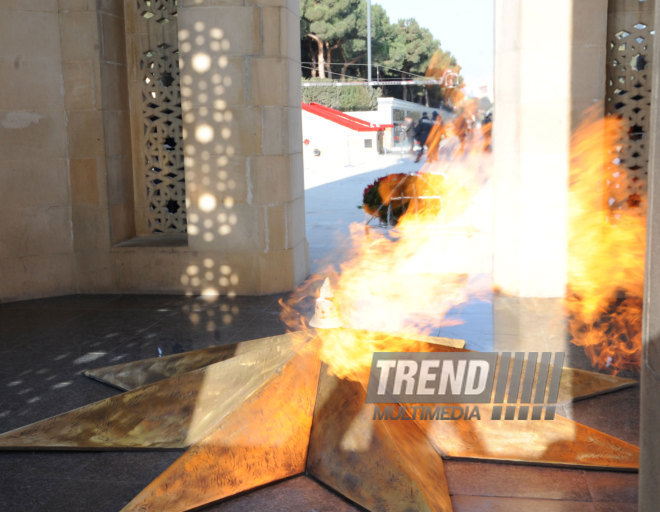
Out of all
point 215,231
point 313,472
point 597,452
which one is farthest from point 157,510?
point 215,231

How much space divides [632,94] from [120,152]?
208 inches

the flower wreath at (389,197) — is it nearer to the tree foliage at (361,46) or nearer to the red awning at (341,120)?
the red awning at (341,120)

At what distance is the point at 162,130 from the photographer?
27.6 ft

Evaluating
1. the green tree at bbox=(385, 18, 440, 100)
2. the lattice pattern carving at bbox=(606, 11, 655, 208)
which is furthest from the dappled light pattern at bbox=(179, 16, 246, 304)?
the green tree at bbox=(385, 18, 440, 100)

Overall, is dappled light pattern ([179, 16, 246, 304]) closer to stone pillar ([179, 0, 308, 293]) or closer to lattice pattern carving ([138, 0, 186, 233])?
stone pillar ([179, 0, 308, 293])

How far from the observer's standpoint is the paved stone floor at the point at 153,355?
11.6ft

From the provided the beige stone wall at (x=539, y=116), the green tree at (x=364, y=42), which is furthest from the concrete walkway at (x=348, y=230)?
the green tree at (x=364, y=42)

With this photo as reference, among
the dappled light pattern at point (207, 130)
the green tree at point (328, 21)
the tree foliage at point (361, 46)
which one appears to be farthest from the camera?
the tree foliage at point (361, 46)

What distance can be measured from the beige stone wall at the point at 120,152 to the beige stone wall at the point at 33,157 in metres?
0.01

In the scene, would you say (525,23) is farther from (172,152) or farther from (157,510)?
(157,510)

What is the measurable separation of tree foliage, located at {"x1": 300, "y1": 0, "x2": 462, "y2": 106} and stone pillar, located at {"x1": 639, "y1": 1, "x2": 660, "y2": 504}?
Answer: 40.3 m

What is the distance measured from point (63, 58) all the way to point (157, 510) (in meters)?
5.84

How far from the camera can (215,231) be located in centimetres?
787

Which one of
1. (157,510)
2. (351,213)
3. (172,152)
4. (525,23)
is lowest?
(157,510)
